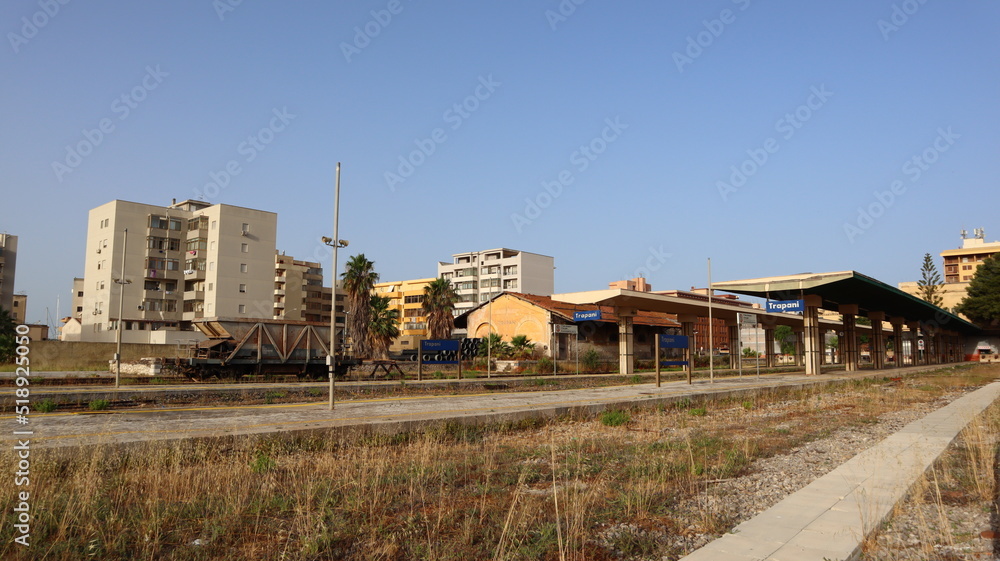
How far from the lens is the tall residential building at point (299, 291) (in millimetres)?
100250

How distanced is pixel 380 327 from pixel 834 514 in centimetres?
7001

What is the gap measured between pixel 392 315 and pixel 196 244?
2336 cm

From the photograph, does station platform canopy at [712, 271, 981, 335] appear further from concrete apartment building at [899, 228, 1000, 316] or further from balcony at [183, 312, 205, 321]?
concrete apartment building at [899, 228, 1000, 316]

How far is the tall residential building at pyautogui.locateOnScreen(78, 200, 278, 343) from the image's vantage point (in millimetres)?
65812

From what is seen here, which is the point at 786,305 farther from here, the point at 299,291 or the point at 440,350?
the point at 299,291

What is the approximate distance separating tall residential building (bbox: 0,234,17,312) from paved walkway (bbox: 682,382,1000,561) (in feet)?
369

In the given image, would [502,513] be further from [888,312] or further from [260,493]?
[888,312]

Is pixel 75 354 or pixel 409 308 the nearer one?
pixel 75 354

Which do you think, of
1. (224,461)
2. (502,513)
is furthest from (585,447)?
(224,461)

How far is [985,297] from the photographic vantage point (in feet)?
275

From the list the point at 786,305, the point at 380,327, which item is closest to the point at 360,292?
the point at 380,327

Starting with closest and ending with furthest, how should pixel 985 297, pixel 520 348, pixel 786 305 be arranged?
1. pixel 786 305
2. pixel 520 348
3. pixel 985 297

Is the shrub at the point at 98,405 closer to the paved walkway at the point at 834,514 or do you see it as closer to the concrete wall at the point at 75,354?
the paved walkway at the point at 834,514

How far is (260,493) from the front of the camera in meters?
7.20
